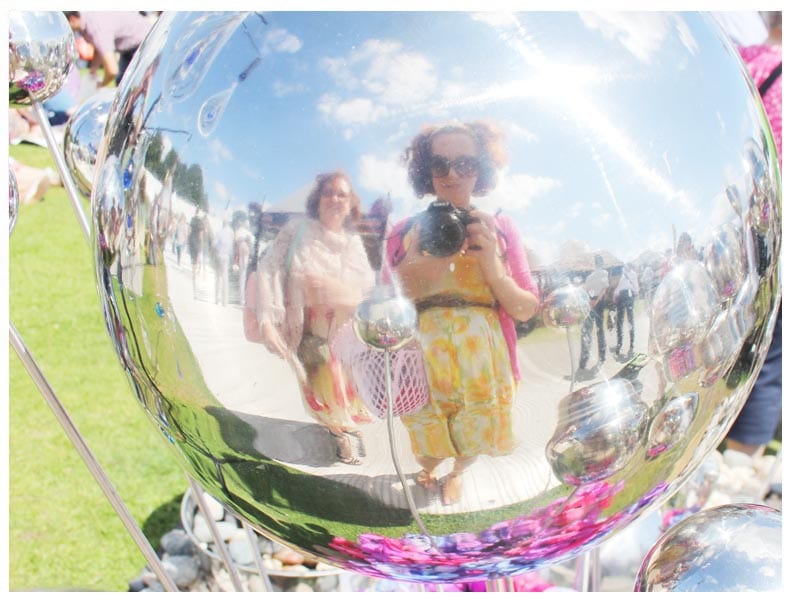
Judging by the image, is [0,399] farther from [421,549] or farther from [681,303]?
[681,303]

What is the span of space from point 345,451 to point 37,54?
2.74 ft

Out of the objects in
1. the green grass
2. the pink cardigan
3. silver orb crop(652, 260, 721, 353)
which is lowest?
the green grass

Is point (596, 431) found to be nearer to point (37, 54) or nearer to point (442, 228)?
point (442, 228)

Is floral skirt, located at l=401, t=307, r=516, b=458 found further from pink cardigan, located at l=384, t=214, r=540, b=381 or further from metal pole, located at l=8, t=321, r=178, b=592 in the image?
metal pole, located at l=8, t=321, r=178, b=592

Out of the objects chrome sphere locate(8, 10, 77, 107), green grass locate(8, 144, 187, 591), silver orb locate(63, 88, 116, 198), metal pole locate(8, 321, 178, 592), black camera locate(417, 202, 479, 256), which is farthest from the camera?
Result: green grass locate(8, 144, 187, 591)

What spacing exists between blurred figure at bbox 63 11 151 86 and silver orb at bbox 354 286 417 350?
12.6ft

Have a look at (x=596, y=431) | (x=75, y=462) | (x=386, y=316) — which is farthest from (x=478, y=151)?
(x=75, y=462)

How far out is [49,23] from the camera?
1.22m

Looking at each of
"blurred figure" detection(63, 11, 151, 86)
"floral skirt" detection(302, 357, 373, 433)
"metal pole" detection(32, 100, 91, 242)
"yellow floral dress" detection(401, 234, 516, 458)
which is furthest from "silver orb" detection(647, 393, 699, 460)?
"blurred figure" detection(63, 11, 151, 86)

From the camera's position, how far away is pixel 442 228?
58 centimetres

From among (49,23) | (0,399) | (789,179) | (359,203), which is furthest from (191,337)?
(49,23)

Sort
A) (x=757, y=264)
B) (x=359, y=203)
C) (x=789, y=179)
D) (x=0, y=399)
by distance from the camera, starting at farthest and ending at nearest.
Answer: (x=0, y=399) < (x=789, y=179) < (x=757, y=264) < (x=359, y=203)

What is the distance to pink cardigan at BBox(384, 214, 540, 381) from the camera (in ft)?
1.91

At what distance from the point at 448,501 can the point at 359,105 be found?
0.98 ft
